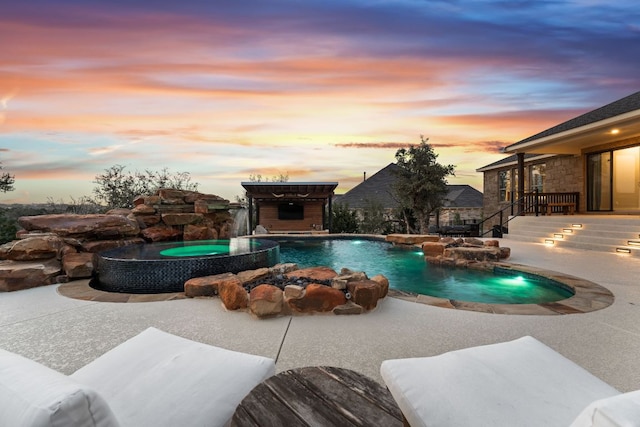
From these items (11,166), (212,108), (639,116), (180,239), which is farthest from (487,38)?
(11,166)

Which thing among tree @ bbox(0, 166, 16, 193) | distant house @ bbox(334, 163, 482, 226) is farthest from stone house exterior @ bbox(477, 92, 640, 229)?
tree @ bbox(0, 166, 16, 193)

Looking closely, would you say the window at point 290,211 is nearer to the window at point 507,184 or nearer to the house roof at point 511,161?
the house roof at point 511,161

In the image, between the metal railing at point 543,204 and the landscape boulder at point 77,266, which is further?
the metal railing at point 543,204

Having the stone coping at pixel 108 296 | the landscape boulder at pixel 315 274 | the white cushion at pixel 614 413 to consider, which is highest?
the white cushion at pixel 614 413

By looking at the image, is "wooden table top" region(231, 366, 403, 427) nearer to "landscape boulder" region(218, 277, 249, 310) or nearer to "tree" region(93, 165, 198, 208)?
"landscape boulder" region(218, 277, 249, 310)

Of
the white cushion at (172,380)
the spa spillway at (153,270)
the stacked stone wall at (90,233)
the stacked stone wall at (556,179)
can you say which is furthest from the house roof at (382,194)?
the white cushion at (172,380)

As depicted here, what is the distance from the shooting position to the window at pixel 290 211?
654 inches

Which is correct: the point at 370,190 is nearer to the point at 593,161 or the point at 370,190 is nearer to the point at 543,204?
the point at 543,204

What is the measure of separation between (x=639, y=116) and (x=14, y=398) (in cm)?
1199

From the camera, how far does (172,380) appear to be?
1.42 m

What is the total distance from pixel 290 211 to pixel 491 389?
51.0 feet

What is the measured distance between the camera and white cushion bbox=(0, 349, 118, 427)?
2.37 ft

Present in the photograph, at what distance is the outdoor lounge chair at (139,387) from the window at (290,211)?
1478cm

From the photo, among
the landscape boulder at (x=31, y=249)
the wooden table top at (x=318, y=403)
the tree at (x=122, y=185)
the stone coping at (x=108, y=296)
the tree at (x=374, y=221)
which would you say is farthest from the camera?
the tree at (x=374, y=221)
